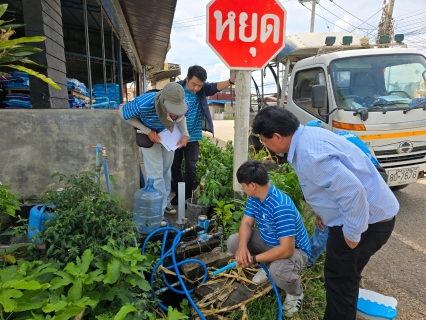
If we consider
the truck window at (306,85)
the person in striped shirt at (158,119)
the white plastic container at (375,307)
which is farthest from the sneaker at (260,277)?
the truck window at (306,85)

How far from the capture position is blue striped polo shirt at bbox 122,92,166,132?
310cm

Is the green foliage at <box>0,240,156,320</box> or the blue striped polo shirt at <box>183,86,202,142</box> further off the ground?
the blue striped polo shirt at <box>183,86,202,142</box>

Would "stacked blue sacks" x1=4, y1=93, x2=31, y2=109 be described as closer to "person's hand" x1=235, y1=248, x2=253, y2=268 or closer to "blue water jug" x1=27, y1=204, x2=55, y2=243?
"blue water jug" x1=27, y1=204, x2=55, y2=243

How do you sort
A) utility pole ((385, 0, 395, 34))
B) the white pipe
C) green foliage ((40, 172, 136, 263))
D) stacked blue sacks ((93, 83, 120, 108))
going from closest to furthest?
green foliage ((40, 172, 136, 263)) < the white pipe < stacked blue sacks ((93, 83, 120, 108)) < utility pole ((385, 0, 395, 34))

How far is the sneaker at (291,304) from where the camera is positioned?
2.36m

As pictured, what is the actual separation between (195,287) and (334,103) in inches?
134

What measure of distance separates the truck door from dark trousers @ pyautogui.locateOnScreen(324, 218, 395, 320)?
3.05 m

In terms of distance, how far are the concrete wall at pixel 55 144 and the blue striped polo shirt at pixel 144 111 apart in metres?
0.28

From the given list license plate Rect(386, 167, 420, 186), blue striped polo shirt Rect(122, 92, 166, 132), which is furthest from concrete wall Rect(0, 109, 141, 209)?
license plate Rect(386, 167, 420, 186)

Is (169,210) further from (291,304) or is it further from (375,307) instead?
(375,307)

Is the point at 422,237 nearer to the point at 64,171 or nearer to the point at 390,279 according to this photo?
the point at 390,279

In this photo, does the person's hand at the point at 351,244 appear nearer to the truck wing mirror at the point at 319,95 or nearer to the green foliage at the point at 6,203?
the green foliage at the point at 6,203

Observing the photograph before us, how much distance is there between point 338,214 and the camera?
6.31ft

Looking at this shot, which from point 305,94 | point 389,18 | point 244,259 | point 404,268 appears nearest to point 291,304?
point 244,259
